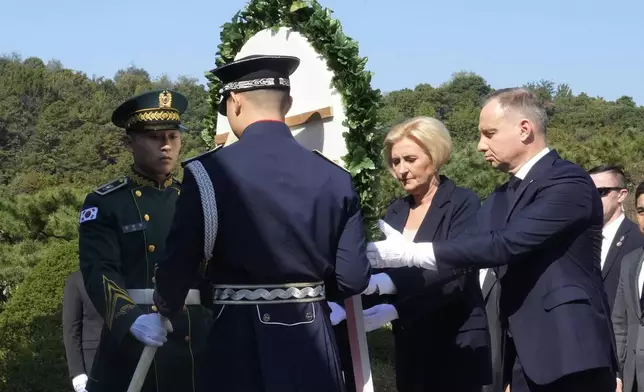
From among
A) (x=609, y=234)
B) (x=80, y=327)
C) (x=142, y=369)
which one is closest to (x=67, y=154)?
(x=80, y=327)

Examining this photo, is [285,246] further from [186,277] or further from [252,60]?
[252,60]

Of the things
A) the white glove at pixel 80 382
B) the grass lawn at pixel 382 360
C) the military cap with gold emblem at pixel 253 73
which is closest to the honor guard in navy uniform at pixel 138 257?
the military cap with gold emblem at pixel 253 73

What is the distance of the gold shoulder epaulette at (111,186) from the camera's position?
362cm

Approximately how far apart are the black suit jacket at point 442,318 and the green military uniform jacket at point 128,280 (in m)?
0.97

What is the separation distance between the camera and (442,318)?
3965 mm

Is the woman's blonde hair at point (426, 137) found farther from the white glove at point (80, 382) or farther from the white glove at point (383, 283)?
the white glove at point (80, 382)

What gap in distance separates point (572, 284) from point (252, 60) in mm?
1541

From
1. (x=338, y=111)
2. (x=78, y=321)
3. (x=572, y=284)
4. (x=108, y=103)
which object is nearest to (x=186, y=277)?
(x=338, y=111)

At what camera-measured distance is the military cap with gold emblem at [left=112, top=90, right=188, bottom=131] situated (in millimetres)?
3713

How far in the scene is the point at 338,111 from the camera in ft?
12.2

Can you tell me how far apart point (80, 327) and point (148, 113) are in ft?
7.49

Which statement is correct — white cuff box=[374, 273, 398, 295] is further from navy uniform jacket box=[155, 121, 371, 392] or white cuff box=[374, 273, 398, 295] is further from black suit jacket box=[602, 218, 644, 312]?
black suit jacket box=[602, 218, 644, 312]

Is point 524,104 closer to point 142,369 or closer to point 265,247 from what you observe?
point 265,247

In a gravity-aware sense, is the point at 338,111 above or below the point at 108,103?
below
